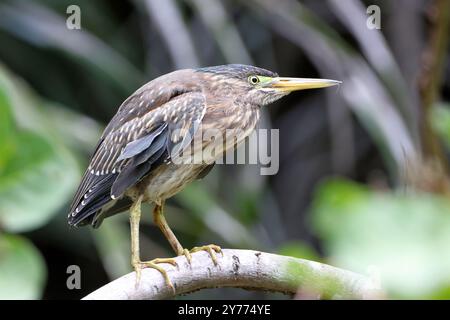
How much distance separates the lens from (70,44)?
3.13 meters

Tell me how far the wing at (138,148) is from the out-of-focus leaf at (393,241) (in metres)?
0.98

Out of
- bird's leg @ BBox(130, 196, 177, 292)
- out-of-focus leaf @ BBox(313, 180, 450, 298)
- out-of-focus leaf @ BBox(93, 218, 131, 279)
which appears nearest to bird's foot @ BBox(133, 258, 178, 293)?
bird's leg @ BBox(130, 196, 177, 292)

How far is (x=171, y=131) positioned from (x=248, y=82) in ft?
0.66

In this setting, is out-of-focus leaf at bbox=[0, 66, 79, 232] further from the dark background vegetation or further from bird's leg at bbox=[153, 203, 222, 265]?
bird's leg at bbox=[153, 203, 222, 265]

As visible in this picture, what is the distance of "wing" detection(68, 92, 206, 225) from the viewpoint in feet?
5.24

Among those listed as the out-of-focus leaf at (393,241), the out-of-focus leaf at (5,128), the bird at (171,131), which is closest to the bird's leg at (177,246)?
the bird at (171,131)

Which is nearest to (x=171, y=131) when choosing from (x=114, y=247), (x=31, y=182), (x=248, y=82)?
(x=248, y=82)

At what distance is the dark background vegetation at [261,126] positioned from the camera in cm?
62

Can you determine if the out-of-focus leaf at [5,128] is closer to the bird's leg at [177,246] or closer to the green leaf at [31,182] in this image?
the green leaf at [31,182]

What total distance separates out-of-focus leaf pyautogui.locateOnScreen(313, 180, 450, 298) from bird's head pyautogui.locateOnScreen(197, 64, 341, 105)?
952 millimetres
